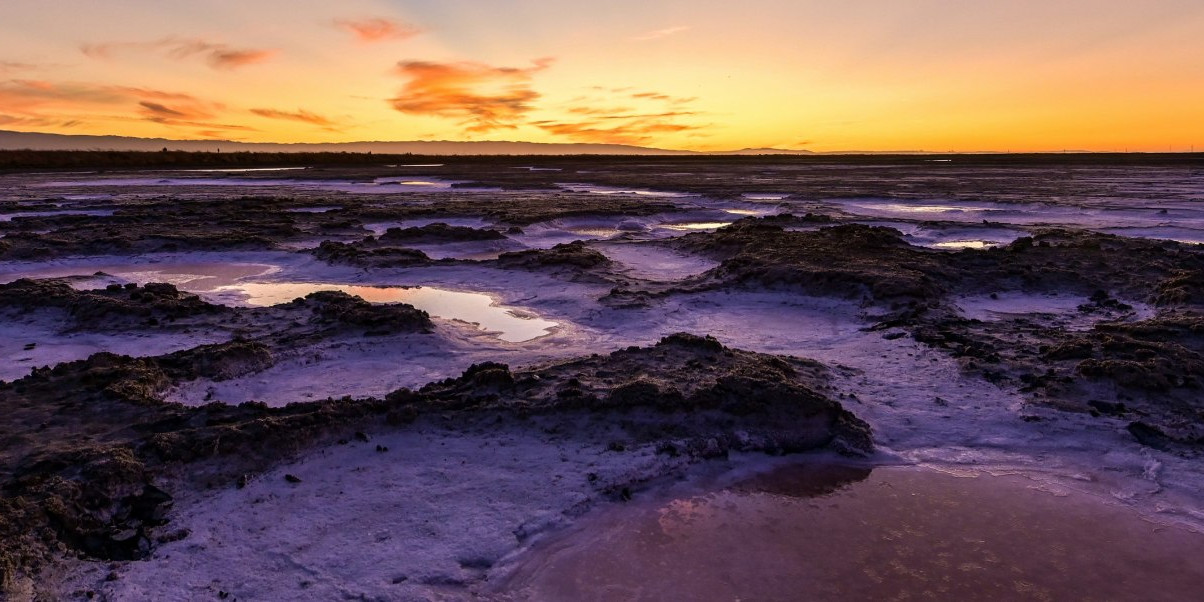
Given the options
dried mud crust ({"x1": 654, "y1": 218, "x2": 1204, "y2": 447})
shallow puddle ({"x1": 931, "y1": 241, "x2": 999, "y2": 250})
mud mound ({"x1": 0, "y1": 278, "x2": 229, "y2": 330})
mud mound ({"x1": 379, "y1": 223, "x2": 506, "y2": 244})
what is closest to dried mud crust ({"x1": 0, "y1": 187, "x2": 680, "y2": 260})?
mud mound ({"x1": 379, "y1": 223, "x2": 506, "y2": 244})

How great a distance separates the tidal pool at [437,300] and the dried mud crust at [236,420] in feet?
8.07

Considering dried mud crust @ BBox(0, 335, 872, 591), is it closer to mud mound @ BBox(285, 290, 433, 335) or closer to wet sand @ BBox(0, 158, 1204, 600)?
wet sand @ BBox(0, 158, 1204, 600)

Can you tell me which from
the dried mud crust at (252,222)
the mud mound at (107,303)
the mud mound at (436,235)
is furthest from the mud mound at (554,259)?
the mud mound at (107,303)

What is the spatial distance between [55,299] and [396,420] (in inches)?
308

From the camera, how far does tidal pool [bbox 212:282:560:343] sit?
9773 mm

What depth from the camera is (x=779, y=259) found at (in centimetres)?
1290

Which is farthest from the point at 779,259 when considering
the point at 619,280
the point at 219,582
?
the point at 219,582

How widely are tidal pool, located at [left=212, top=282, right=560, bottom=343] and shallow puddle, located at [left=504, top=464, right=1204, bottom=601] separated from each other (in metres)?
4.77

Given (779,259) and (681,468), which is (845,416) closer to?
(681,468)

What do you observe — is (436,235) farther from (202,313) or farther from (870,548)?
(870,548)

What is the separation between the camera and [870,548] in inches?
173

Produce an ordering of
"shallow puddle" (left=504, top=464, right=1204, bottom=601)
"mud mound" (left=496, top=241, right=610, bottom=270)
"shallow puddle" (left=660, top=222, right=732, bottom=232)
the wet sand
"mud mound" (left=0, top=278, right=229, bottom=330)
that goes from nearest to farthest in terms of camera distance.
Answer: "shallow puddle" (left=504, top=464, right=1204, bottom=601)
the wet sand
"mud mound" (left=0, top=278, right=229, bottom=330)
"mud mound" (left=496, top=241, right=610, bottom=270)
"shallow puddle" (left=660, top=222, right=732, bottom=232)

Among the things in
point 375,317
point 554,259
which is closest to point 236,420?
point 375,317

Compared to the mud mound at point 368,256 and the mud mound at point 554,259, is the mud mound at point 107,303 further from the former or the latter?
the mud mound at point 554,259
